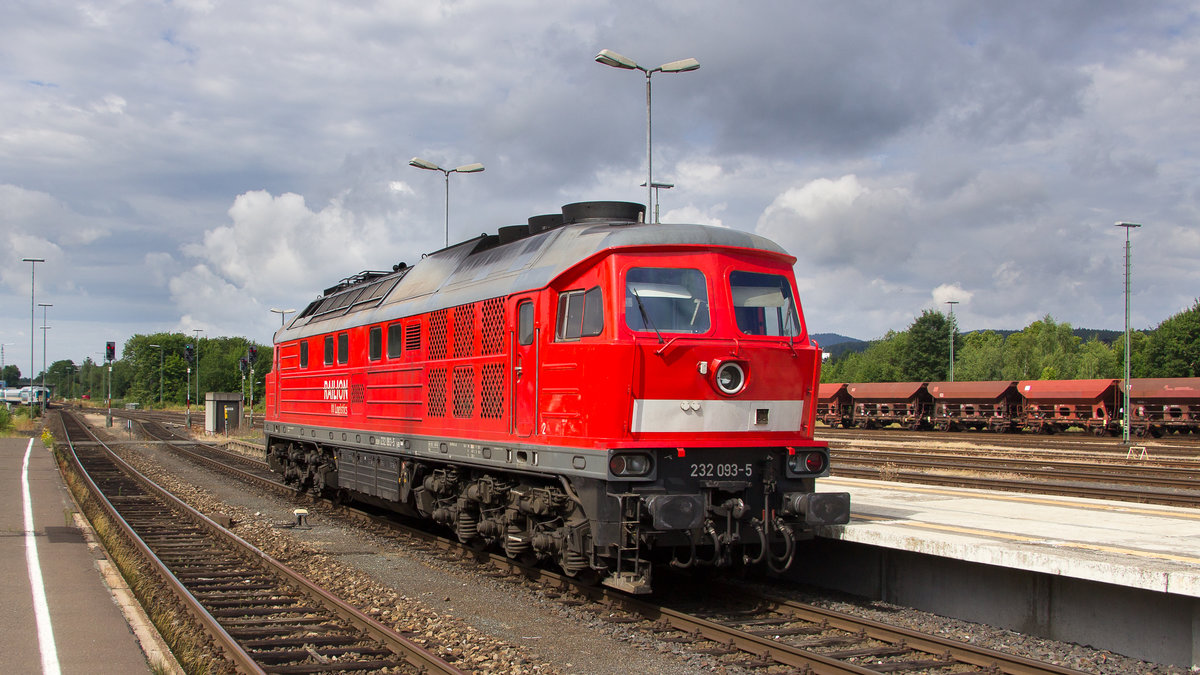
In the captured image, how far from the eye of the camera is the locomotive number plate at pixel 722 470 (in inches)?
332

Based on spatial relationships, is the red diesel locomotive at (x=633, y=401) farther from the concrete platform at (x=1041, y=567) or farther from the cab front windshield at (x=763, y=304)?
the concrete platform at (x=1041, y=567)

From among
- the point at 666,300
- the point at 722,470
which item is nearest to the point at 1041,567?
the point at 722,470

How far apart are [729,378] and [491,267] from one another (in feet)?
12.1

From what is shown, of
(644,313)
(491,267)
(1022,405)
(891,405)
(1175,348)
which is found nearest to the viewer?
(644,313)

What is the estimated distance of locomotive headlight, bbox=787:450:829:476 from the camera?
895 centimetres

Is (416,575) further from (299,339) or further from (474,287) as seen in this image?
(299,339)

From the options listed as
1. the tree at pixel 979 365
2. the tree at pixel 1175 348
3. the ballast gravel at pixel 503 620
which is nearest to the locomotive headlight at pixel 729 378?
the ballast gravel at pixel 503 620

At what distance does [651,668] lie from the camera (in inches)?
281

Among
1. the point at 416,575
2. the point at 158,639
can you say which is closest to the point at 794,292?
the point at 416,575

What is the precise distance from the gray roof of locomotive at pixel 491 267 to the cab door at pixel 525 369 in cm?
26

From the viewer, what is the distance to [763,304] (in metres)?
9.11

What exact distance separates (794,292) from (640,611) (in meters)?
3.49

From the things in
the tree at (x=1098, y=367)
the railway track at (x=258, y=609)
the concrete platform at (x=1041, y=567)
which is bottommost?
the railway track at (x=258, y=609)

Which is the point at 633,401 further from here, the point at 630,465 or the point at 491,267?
the point at 491,267
